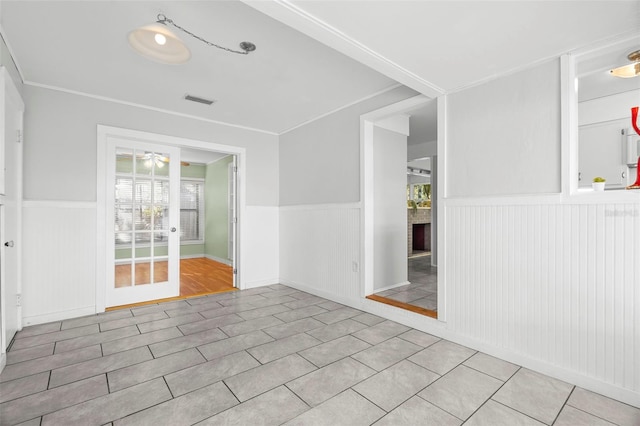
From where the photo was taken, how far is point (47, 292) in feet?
10.2

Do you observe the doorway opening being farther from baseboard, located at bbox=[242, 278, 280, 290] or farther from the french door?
the french door

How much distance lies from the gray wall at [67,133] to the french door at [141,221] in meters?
0.21

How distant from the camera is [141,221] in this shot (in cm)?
384

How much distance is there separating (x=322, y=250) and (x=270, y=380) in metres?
2.19

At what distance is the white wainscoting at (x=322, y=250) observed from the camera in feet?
12.1

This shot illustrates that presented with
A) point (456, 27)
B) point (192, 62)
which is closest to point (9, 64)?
point (192, 62)

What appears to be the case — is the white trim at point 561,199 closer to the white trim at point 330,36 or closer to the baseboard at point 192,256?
the white trim at point 330,36

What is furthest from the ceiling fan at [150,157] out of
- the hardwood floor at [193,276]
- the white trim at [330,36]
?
the white trim at [330,36]

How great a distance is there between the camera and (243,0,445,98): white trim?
1.56 metres

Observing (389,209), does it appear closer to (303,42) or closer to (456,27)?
(303,42)

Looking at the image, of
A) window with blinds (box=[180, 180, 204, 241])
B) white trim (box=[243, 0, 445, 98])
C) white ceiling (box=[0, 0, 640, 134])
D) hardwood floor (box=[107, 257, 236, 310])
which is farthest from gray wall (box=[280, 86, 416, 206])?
window with blinds (box=[180, 180, 204, 241])

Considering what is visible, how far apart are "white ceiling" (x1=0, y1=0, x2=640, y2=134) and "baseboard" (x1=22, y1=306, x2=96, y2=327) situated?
241cm

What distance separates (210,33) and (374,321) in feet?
9.81

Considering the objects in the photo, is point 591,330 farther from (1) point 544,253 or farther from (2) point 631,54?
(2) point 631,54
